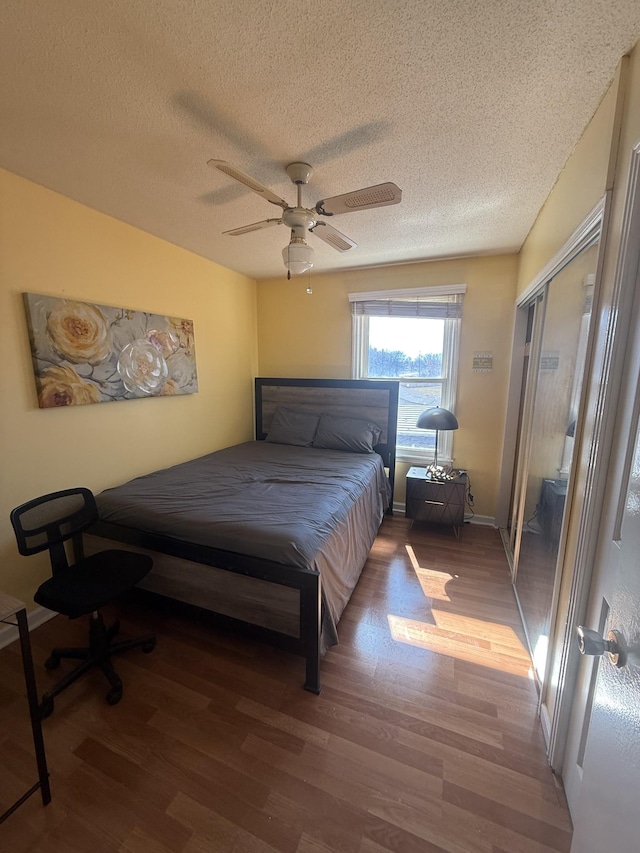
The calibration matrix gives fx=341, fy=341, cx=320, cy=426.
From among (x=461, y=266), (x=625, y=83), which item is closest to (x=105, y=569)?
(x=625, y=83)

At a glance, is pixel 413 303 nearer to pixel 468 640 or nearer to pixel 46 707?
pixel 468 640

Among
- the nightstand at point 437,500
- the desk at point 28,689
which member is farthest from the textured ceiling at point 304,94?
the nightstand at point 437,500

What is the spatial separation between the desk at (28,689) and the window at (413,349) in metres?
3.11

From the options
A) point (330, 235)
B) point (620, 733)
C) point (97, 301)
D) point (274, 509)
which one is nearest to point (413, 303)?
point (330, 235)

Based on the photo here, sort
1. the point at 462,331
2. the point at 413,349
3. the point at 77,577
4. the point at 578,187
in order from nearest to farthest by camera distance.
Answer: the point at 578,187, the point at 77,577, the point at 462,331, the point at 413,349

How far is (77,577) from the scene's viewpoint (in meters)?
1.65

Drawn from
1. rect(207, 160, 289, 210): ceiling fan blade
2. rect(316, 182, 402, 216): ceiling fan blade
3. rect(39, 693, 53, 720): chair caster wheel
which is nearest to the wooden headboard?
rect(316, 182, 402, 216): ceiling fan blade

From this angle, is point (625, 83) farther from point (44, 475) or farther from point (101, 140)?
point (44, 475)

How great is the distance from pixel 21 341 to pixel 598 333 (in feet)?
9.03

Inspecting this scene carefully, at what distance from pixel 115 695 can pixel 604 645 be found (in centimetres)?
191

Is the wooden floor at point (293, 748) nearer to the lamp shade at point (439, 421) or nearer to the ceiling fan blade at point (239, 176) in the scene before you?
the lamp shade at point (439, 421)

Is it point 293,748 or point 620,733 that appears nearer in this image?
point 620,733

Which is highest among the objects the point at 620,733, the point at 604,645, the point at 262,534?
the point at 604,645

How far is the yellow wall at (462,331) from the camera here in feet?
10.3
